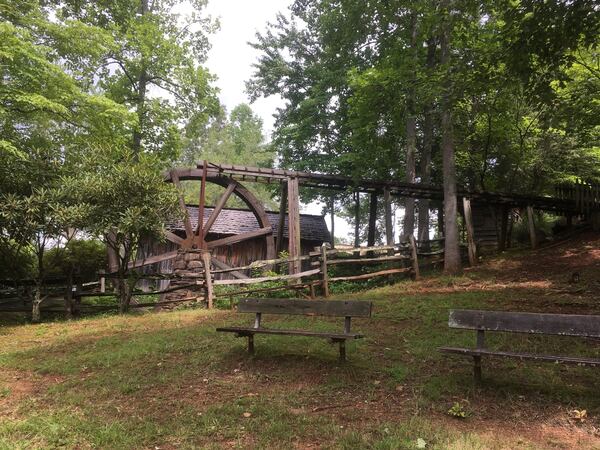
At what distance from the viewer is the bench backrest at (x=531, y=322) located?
4.77 m

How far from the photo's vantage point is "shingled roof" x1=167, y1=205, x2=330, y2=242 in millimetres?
21125

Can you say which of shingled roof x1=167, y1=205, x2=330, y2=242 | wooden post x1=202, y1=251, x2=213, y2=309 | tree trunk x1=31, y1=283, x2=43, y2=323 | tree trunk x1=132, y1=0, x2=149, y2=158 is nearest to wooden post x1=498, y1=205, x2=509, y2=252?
shingled roof x1=167, y1=205, x2=330, y2=242

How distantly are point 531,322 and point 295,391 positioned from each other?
9.40 ft

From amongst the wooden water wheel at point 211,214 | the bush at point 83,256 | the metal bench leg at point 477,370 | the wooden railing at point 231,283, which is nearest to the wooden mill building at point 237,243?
the wooden water wheel at point 211,214

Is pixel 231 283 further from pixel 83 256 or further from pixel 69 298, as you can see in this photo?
pixel 83 256

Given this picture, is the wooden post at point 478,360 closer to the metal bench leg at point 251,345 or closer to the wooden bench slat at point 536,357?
the wooden bench slat at point 536,357

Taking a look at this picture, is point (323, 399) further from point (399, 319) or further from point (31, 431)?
point (399, 319)

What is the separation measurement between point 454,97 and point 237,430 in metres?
8.47

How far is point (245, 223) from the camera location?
2194 cm

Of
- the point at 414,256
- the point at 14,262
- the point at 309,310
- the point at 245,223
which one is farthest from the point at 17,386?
the point at 245,223

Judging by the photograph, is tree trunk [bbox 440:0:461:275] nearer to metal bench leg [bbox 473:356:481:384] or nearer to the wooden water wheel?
the wooden water wheel

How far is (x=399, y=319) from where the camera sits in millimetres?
9242

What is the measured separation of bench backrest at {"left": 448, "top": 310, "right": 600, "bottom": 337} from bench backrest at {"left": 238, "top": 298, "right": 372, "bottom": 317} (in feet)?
4.05

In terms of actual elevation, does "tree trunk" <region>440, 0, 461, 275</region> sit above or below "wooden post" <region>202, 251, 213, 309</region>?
above
